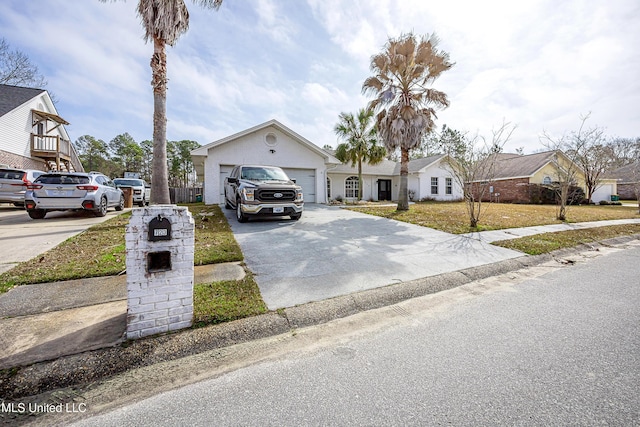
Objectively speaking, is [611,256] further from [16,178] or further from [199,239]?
[16,178]

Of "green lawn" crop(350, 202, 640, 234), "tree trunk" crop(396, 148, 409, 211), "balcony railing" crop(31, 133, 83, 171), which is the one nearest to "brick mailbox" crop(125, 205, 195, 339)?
"green lawn" crop(350, 202, 640, 234)

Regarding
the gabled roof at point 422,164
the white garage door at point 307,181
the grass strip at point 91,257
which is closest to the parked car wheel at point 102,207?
the grass strip at point 91,257

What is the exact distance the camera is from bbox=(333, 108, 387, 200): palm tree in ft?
58.6

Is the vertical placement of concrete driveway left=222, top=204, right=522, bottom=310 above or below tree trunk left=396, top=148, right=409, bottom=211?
below

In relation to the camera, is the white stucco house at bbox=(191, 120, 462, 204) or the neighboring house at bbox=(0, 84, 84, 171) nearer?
the white stucco house at bbox=(191, 120, 462, 204)

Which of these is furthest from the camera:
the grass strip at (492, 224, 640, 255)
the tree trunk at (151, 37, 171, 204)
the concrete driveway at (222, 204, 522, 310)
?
the tree trunk at (151, 37, 171, 204)

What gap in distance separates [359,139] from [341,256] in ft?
47.7

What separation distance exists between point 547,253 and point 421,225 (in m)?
3.58

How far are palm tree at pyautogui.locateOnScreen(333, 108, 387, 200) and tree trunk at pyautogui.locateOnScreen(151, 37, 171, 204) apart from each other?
12493 millimetres

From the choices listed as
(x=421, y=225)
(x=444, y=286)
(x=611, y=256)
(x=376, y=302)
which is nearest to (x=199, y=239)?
(x=376, y=302)

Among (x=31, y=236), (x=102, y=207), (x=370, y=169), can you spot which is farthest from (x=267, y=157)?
(x=370, y=169)

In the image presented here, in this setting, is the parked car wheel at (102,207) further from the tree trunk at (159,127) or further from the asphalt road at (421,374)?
the asphalt road at (421,374)

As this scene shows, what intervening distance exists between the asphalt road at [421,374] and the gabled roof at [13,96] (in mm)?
22190

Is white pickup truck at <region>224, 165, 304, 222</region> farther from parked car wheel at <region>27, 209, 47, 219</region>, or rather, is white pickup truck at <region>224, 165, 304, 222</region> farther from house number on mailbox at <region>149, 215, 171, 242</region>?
parked car wheel at <region>27, 209, 47, 219</region>
